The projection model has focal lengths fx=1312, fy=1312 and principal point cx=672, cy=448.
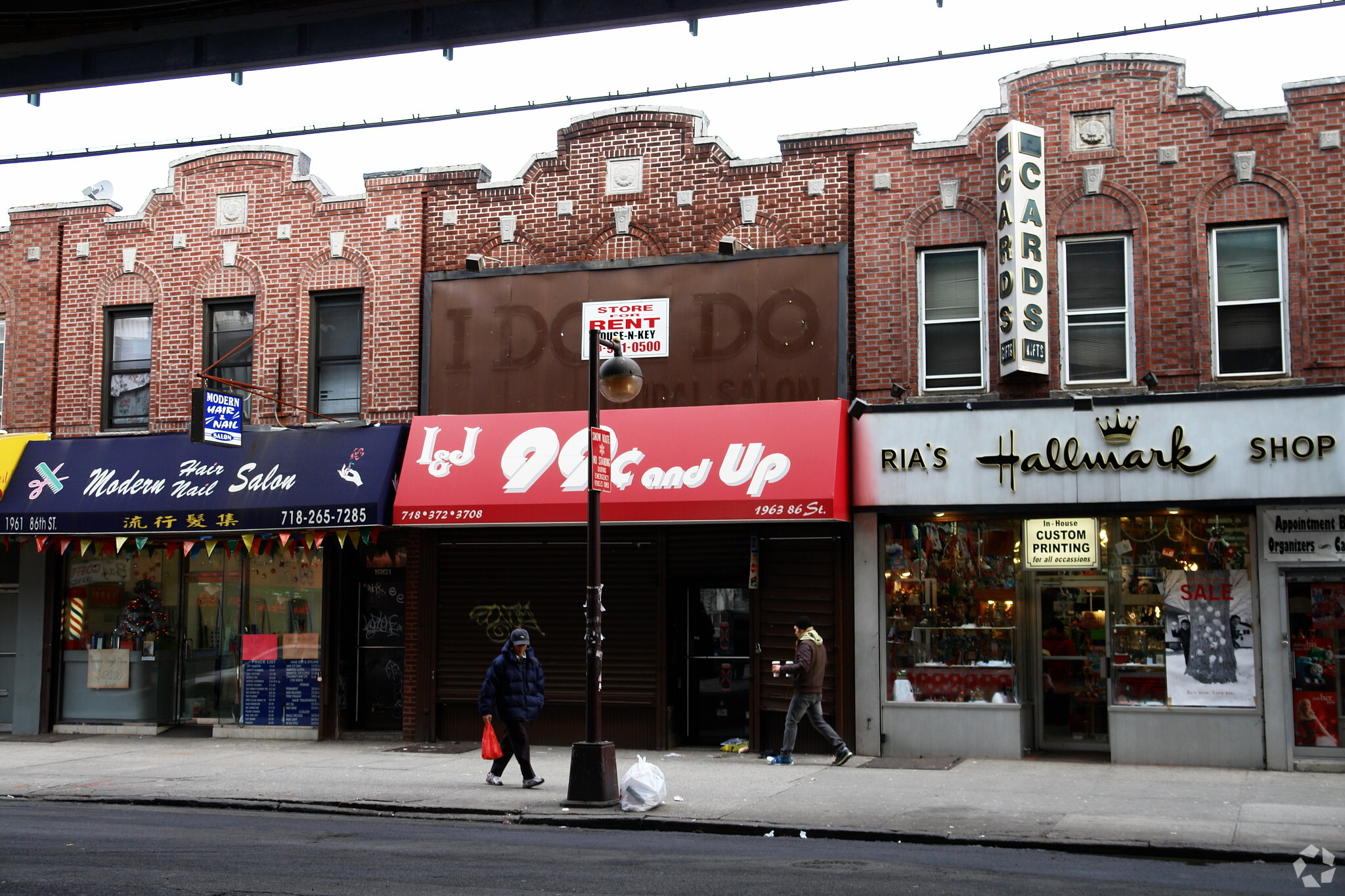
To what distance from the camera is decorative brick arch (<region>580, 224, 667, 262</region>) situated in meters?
17.1

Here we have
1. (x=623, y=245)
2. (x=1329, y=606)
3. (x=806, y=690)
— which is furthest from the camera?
(x=623, y=245)

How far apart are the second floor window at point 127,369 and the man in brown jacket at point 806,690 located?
10.2 meters

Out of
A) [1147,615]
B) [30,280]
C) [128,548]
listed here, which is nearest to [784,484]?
[1147,615]

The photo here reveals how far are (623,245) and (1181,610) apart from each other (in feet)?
26.8

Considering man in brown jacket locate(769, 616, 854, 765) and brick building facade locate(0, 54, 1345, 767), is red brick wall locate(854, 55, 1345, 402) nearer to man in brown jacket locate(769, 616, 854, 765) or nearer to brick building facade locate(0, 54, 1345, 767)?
brick building facade locate(0, 54, 1345, 767)

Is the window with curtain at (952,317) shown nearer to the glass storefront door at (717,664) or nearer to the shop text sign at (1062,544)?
the shop text sign at (1062,544)

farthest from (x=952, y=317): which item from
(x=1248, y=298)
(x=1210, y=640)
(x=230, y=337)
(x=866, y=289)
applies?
(x=230, y=337)

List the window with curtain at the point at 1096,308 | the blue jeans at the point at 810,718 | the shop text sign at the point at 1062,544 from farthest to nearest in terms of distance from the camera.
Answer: the window with curtain at the point at 1096,308, the shop text sign at the point at 1062,544, the blue jeans at the point at 810,718

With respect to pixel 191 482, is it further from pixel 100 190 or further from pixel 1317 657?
pixel 1317 657

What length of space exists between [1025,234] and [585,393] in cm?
578

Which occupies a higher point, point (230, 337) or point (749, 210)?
point (749, 210)

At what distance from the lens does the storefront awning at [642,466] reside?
49.9ft

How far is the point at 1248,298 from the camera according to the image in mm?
14984

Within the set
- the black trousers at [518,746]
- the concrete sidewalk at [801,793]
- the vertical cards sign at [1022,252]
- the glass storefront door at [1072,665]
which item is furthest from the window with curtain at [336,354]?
the glass storefront door at [1072,665]
